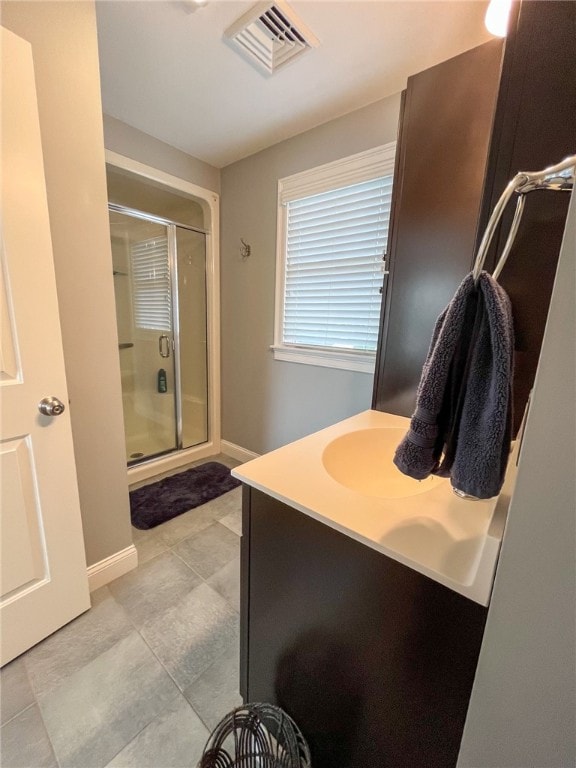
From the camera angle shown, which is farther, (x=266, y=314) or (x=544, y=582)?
(x=266, y=314)

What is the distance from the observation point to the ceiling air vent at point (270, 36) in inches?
45.6

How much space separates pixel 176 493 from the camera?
221 centimetres

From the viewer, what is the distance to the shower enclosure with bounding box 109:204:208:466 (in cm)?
255

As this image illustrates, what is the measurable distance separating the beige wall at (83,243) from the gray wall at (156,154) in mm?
837

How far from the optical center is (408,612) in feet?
1.78

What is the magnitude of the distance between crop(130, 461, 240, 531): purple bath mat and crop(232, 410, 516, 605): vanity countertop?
1452 mm

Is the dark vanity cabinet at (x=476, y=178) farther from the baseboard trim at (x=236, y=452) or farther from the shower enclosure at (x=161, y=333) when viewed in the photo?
the shower enclosure at (x=161, y=333)

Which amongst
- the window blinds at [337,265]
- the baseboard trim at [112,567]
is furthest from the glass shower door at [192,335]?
the baseboard trim at [112,567]

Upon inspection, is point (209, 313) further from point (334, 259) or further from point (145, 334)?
point (334, 259)

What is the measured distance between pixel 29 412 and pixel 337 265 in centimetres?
170

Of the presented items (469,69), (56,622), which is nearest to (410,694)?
(56,622)

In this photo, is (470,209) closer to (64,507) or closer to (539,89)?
(539,89)

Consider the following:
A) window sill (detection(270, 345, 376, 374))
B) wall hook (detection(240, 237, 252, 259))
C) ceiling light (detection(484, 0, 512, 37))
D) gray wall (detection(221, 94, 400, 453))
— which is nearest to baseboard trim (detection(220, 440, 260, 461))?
gray wall (detection(221, 94, 400, 453))

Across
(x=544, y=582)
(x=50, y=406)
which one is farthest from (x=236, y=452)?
(x=544, y=582)
